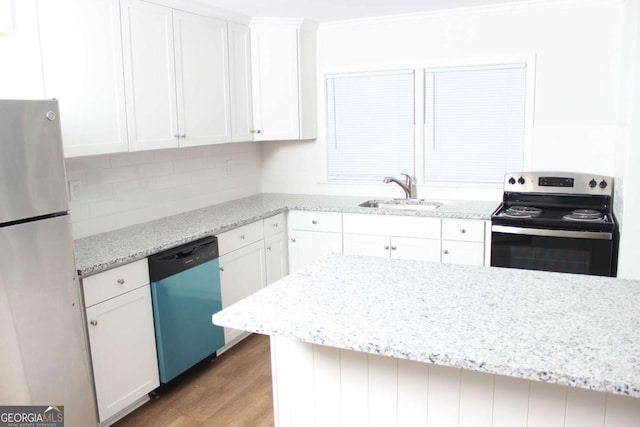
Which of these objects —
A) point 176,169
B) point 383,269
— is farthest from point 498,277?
point 176,169

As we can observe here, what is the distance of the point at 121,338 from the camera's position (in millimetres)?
2684

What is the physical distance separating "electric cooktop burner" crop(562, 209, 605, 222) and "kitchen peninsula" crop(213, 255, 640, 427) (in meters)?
1.40

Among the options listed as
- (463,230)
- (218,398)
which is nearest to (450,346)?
(218,398)

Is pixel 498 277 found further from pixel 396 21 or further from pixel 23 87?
pixel 396 21

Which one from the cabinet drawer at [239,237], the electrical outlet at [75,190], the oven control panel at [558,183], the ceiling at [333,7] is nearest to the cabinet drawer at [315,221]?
the cabinet drawer at [239,237]

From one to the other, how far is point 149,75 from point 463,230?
84.4 inches

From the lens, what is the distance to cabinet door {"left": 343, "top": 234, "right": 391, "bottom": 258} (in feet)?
12.6

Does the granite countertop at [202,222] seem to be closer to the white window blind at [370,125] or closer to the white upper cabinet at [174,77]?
the white window blind at [370,125]

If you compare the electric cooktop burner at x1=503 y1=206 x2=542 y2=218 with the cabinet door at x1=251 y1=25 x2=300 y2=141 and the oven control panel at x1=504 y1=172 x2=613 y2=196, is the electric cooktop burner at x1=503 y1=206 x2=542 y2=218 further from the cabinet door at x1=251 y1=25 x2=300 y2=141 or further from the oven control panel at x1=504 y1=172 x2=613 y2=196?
the cabinet door at x1=251 y1=25 x2=300 y2=141

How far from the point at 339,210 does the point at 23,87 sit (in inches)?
83.7

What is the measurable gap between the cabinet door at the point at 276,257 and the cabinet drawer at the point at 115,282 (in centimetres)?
120

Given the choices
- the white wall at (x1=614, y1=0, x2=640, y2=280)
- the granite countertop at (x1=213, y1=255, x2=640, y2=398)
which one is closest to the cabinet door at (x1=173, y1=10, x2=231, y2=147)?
the granite countertop at (x1=213, y1=255, x2=640, y2=398)

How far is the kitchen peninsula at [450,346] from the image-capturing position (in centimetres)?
138

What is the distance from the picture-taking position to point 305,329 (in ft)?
5.14
